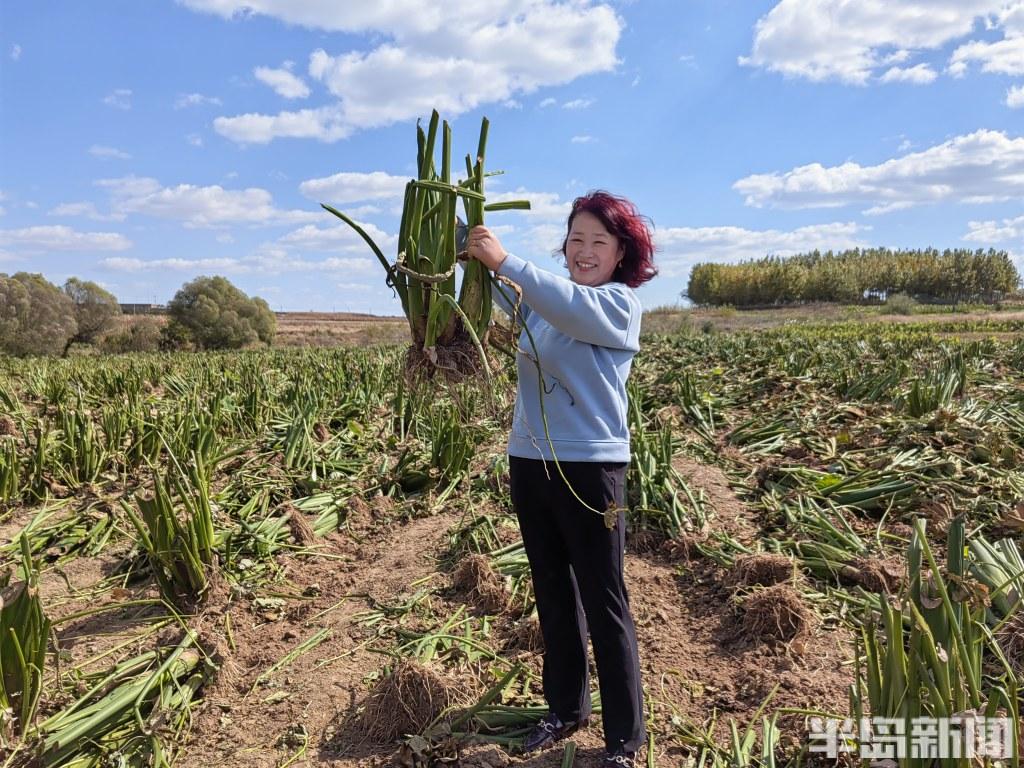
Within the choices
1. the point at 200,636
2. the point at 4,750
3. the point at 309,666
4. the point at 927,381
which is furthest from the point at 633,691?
the point at 927,381

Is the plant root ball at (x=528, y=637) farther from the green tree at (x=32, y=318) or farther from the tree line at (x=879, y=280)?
the tree line at (x=879, y=280)

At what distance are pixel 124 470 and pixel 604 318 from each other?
14.9 feet

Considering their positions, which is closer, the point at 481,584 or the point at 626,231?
the point at 626,231

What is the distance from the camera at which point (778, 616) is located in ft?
9.25

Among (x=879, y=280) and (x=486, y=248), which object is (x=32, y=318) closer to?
(x=486, y=248)

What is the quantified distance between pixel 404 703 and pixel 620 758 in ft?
2.63

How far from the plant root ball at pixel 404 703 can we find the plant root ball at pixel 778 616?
1.39 meters

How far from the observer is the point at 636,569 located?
358 centimetres

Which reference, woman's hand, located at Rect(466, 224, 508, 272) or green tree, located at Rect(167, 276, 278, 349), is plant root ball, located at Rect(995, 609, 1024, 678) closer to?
woman's hand, located at Rect(466, 224, 508, 272)

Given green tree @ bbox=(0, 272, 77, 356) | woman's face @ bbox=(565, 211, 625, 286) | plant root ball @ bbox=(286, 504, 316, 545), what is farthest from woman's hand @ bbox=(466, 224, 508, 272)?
green tree @ bbox=(0, 272, 77, 356)

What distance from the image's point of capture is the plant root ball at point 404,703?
235cm

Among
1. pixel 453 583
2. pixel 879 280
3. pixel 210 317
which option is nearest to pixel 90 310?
pixel 210 317

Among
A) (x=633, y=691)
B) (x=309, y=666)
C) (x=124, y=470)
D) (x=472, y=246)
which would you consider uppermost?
(x=472, y=246)

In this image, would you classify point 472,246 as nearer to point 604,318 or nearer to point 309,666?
point 604,318
